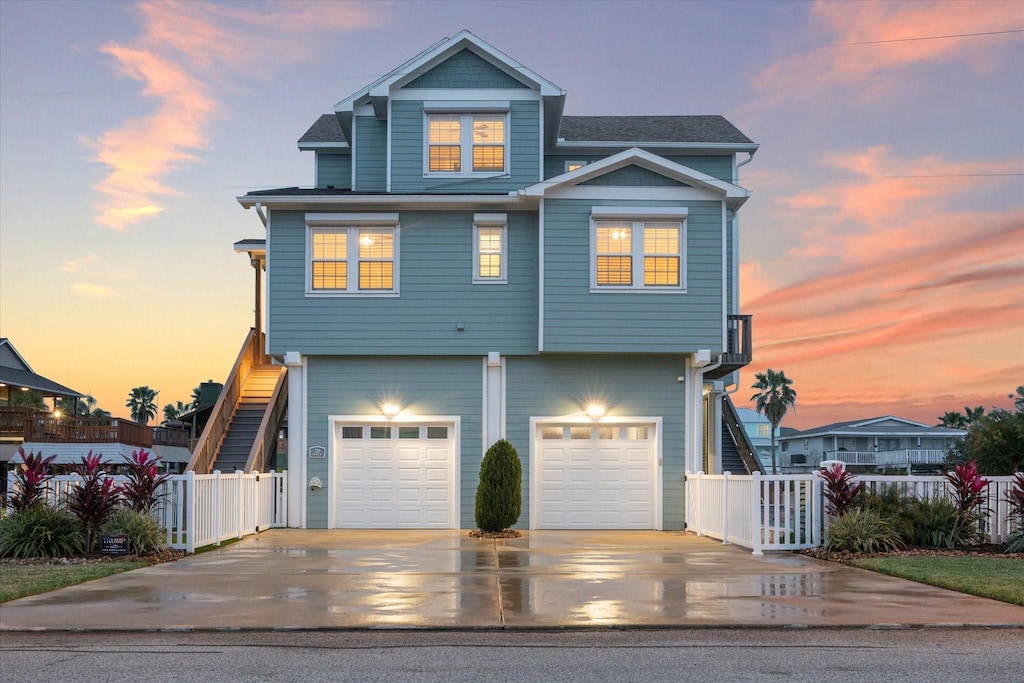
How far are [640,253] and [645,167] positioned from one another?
1697mm

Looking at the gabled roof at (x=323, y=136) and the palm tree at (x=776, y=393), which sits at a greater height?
the gabled roof at (x=323, y=136)

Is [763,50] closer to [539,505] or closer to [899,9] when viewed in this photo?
[899,9]

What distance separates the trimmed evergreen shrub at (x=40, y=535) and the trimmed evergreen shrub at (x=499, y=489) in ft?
22.7

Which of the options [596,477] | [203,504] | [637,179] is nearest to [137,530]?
[203,504]

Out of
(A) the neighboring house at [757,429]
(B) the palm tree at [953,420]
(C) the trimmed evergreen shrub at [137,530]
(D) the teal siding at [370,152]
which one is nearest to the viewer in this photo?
(C) the trimmed evergreen shrub at [137,530]

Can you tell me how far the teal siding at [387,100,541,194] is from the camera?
20812 mm

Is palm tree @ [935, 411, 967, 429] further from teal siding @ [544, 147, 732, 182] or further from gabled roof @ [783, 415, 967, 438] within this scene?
teal siding @ [544, 147, 732, 182]

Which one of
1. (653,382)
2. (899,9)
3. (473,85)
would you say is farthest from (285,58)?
(899,9)

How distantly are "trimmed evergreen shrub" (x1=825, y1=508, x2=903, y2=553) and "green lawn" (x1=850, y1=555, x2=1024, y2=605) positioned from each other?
38cm

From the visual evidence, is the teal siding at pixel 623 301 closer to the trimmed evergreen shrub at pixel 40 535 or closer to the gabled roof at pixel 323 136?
the gabled roof at pixel 323 136

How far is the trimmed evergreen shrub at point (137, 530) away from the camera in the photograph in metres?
14.0

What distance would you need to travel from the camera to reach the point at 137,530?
14047 mm

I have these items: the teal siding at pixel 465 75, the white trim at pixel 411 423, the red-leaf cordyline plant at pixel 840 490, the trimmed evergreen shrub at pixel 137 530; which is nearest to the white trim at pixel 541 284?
the white trim at pixel 411 423

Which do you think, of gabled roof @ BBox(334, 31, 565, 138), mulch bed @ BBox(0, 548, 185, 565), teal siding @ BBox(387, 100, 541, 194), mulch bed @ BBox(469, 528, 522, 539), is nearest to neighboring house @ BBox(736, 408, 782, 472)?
teal siding @ BBox(387, 100, 541, 194)
